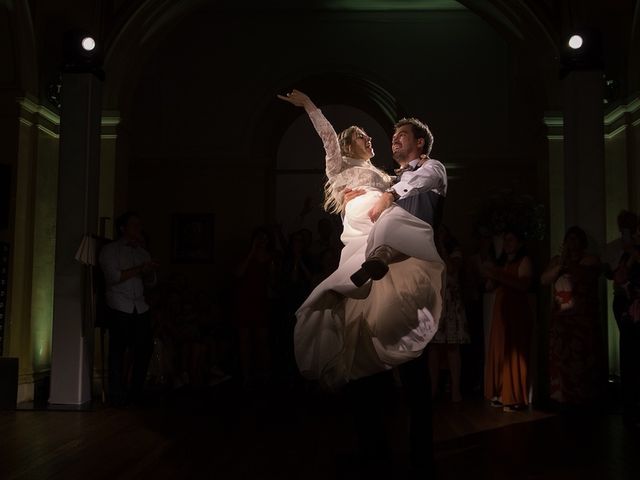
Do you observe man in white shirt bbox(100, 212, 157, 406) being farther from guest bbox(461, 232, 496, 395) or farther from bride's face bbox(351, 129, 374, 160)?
guest bbox(461, 232, 496, 395)

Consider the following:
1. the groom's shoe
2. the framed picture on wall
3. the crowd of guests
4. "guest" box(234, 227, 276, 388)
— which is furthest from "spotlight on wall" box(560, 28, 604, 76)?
the framed picture on wall

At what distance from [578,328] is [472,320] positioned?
195 cm

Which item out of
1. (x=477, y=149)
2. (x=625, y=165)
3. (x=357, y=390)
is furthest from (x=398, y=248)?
(x=477, y=149)

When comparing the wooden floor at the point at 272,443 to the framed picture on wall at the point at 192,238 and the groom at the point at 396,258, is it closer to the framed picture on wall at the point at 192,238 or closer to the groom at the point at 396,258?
the groom at the point at 396,258

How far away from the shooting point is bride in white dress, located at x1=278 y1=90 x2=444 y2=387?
3541 mm

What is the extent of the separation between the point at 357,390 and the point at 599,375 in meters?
2.61

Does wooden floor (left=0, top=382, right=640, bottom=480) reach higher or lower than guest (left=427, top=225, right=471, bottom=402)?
lower

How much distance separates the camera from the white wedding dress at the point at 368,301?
353 centimetres

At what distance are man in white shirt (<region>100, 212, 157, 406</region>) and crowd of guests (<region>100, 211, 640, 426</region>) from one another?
41 centimetres

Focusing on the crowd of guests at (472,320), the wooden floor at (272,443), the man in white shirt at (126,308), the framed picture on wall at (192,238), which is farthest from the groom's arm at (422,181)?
the framed picture on wall at (192,238)

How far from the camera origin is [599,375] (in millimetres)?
5621

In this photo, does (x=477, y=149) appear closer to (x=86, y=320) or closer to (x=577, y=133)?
(x=577, y=133)

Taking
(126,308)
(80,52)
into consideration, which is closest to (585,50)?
(80,52)

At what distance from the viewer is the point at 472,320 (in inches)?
297
